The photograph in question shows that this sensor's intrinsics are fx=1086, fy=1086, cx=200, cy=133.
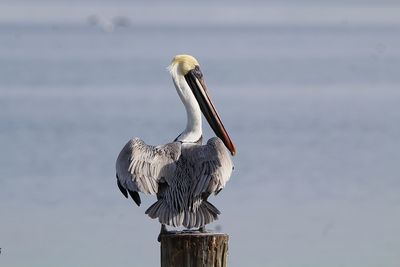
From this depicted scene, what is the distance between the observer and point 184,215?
677 cm

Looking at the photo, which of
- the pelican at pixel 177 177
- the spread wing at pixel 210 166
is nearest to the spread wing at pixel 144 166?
the pelican at pixel 177 177

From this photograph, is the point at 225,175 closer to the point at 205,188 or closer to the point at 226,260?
the point at 205,188

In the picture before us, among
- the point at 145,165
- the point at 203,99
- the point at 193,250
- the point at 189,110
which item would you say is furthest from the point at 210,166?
the point at 203,99

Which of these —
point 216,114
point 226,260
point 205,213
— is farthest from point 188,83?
point 226,260

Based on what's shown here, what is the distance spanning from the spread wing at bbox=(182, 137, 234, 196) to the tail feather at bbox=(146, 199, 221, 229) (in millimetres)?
178

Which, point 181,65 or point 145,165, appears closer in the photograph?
point 145,165

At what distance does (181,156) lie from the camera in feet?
23.7

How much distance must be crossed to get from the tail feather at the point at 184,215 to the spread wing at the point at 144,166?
0.84 ft

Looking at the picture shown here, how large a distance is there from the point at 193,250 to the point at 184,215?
51.2 inches

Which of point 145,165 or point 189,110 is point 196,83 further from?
point 145,165

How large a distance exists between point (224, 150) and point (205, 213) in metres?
0.64

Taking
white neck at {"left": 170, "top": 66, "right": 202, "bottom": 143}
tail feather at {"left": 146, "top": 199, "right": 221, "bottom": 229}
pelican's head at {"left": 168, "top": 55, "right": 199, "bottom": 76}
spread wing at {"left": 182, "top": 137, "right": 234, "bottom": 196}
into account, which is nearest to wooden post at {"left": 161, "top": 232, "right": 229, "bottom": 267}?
tail feather at {"left": 146, "top": 199, "right": 221, "bottom": 229}

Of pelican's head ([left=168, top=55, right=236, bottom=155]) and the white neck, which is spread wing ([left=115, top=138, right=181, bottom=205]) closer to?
the white neck

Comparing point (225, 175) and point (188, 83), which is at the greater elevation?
point (188, 83)
